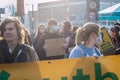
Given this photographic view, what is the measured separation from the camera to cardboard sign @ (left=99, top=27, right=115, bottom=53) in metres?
6.46

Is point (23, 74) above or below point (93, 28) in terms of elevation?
below

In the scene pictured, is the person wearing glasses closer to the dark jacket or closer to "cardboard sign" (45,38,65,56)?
A: the dark jacket

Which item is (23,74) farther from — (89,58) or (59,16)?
(59,16)

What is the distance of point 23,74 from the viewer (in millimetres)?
4676

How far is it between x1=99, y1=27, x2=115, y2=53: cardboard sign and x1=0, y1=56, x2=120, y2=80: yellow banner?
1.47 metres

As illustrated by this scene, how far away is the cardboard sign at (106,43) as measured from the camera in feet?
21.2

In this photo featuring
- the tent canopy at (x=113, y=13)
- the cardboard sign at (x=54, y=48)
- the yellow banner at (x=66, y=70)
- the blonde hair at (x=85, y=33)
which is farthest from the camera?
the tent canopy at (x=113, y=13)

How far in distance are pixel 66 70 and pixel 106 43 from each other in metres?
1.92

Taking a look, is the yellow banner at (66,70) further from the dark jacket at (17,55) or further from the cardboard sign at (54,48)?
the cardboard sign at (54,48)

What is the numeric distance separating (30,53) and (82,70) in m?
0.68

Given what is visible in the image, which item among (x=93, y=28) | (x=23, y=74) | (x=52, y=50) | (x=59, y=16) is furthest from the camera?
(x=59, y=16)

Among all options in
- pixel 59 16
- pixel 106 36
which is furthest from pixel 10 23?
pixel 59 16

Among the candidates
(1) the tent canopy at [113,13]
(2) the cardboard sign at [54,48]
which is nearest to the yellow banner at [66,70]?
(2) the cardboard sign at [54,48]

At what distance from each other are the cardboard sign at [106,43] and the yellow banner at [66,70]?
147 cm
